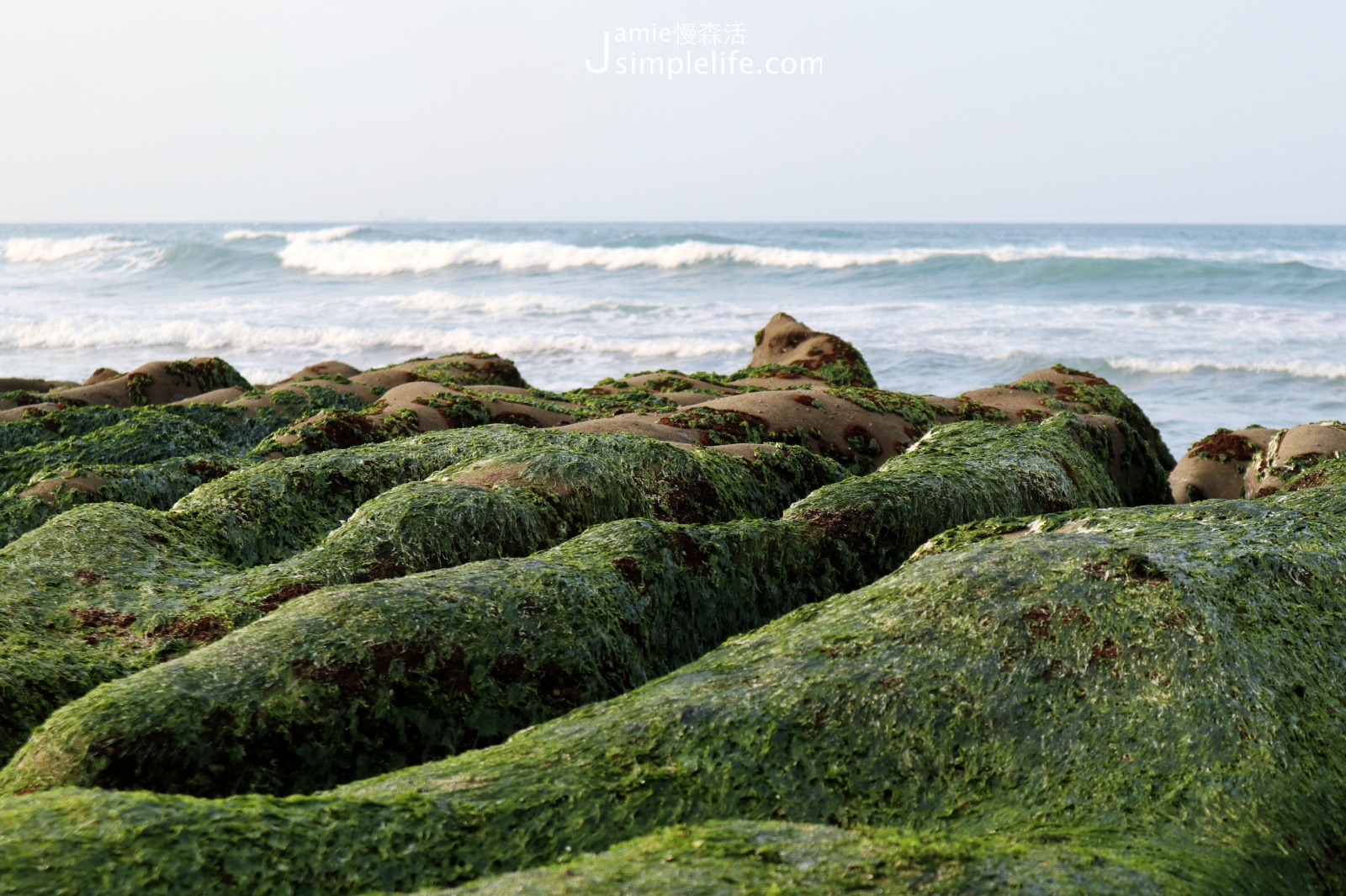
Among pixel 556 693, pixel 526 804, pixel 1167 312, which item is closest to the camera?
pixel 526 804

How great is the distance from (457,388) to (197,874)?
252 inches

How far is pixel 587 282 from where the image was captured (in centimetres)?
3981

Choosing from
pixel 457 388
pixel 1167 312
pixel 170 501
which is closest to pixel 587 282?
pixel 1167 312

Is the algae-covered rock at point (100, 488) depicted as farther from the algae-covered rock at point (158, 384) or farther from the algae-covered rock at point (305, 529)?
the algae-covered rock at point (158, 384)

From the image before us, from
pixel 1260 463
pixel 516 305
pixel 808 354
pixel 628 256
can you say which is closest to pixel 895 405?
pixel 1260 463

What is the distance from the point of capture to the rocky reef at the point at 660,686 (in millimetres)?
2242

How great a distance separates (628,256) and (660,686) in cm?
4501

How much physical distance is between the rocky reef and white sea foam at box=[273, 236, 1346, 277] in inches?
1504

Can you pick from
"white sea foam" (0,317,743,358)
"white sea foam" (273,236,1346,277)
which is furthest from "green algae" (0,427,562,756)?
"white sea foam" (273,236,1346,277)

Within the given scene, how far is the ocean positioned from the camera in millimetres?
20531

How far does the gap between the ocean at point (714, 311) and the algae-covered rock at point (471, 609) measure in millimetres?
10998

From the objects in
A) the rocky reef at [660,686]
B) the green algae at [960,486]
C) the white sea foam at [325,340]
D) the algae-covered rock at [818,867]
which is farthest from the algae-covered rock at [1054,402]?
the white sea foam at [325,340]

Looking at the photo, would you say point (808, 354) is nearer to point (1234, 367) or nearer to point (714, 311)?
point (1234, 367)

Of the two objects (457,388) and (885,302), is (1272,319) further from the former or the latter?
(457,388)
